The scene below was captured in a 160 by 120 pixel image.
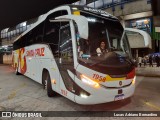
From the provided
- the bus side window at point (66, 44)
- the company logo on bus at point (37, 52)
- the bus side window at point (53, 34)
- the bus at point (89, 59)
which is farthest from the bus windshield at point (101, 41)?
the company logo on bus at point (37, 52)

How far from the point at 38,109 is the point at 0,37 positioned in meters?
59.7

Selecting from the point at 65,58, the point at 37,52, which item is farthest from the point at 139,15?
the point at 65,58

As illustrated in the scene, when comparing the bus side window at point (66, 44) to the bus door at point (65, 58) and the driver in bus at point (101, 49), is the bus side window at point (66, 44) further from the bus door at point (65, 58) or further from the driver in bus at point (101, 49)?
the driver in bus at point (101, 49)

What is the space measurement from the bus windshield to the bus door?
488 millimetres

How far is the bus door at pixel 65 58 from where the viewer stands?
5.09m

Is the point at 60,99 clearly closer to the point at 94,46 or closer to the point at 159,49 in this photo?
the point at 94,46

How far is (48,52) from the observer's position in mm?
6863

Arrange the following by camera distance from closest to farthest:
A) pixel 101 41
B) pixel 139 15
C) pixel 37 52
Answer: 1. pixel 101 41
2. pixel 37 52
3. pixel 139 15

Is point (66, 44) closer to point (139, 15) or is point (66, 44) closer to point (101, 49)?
point (101, 49)

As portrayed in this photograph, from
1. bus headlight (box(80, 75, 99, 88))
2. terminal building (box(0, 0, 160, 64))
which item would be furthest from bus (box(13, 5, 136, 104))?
terminal building (box(0, 0, 160, 64))

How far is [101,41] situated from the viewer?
16.6 ft

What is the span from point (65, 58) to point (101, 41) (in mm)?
1285

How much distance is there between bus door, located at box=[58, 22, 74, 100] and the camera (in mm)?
5095

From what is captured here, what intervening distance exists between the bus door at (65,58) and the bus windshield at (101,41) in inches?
19.2
